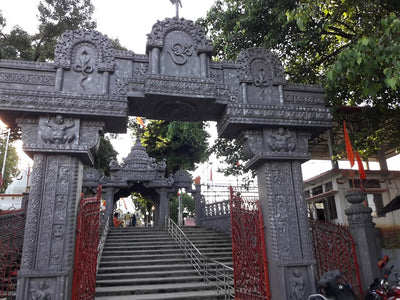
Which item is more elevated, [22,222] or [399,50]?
[399,50]

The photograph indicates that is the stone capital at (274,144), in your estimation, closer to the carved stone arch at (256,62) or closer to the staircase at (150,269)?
the carved stone arch at (256,62)

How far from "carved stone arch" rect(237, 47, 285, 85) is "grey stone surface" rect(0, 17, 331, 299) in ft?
0.06

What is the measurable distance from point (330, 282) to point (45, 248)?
4.00 meters

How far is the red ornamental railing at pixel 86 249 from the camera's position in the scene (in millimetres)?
4160

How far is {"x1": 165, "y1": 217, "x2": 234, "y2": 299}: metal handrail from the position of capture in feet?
22.7

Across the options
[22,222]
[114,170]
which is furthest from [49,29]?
[22,222]

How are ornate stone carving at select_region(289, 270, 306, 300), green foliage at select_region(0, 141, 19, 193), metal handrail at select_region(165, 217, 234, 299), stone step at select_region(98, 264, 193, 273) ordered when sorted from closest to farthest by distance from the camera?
ornate stone carving at select_region(289, 270, 306, 300) → metal handrail at select_region(165, 217, 234, 299) → stone step at select_region(98, 264, 193, 273) → green foliage at select_region(0, 141, 19, 193)

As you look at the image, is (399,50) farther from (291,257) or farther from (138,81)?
(138,81)

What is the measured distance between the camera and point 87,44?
16.0 feet

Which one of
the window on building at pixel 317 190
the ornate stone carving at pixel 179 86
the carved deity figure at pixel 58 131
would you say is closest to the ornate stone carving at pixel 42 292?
the carved deity figure at pixel 58 131

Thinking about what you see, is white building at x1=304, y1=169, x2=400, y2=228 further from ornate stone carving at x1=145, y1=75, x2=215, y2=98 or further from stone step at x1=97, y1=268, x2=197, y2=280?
ornate stone carving at x1=145, y1=75, x2=215, y2=98

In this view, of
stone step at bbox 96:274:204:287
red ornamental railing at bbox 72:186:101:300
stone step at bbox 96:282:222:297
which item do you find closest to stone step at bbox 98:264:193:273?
stone step at bbox 96:274:204:287

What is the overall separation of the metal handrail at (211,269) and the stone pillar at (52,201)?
3.28 metres

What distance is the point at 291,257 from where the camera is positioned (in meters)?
4.57
